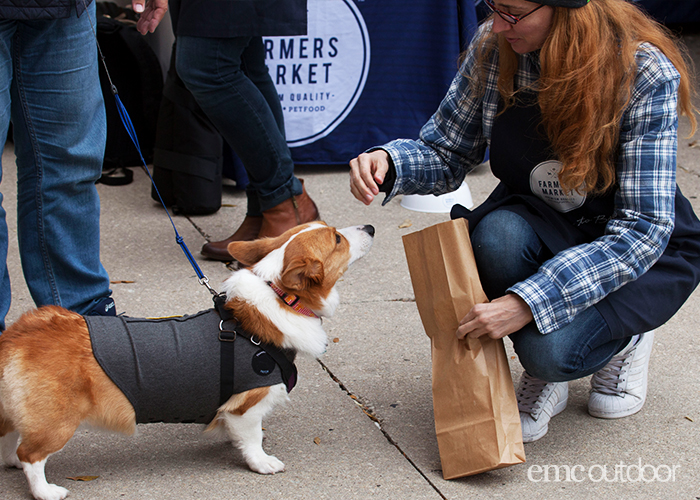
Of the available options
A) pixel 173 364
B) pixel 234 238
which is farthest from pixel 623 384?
pixel 234 238

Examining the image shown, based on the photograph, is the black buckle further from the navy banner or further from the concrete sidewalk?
the navy banner

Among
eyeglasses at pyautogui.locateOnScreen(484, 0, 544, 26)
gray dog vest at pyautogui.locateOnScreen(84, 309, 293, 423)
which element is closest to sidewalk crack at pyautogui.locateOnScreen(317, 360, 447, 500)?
gray dog vest at pyautogui.locateOnScreen(84, 309, 293, 423)

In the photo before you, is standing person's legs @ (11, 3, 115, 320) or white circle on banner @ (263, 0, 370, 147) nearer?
standing person's legs @ (11, 3, 115, 320)

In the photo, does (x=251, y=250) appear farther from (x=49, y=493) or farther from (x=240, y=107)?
(x=240, y=107)

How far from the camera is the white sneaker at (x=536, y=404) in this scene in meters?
2.45

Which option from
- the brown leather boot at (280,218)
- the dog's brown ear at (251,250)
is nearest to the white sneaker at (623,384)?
the dog's brown ear at (251,250)

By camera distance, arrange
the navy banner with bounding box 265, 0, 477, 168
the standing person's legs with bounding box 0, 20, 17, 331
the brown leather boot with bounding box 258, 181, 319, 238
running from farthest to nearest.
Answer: the navy banner with bounding box 265, 0, 477, 168
the brown leather boot with bounding box 258, 181, 319, 238
the standing person's legs with bounding box 0, 20, 17, 331

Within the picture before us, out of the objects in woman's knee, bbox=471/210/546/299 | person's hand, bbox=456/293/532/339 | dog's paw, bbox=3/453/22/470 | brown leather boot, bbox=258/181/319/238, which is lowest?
dog's paw, bbox=3/453/22/470

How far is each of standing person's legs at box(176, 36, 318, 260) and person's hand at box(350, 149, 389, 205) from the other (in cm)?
116

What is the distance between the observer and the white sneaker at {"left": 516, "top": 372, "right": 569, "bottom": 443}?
8.03 ft

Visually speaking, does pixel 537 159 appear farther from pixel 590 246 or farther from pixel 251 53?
pixel 251 53

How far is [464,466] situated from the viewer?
7.12ft

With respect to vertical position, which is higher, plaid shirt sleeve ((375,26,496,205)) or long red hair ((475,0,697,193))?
long red hair ((475,0,697,193))

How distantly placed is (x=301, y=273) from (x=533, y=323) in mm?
780
